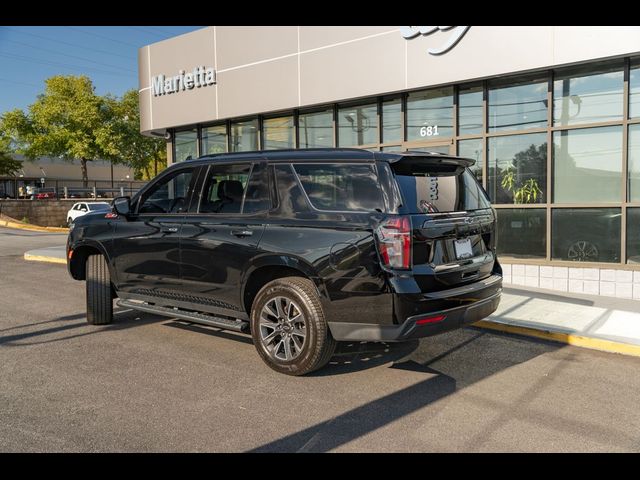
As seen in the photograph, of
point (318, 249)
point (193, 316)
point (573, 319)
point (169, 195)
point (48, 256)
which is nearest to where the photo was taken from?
point (318, 249)

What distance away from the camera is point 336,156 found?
4.80 metres

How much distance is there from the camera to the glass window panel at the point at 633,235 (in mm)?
8641

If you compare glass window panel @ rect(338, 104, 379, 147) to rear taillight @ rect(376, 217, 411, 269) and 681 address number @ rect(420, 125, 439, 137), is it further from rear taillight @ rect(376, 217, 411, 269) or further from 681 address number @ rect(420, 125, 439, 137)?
rear taillight @ rect(376, 217, 411, 269)

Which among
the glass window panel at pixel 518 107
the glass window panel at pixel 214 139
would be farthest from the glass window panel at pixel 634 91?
the glass window panel at pixel 214 139

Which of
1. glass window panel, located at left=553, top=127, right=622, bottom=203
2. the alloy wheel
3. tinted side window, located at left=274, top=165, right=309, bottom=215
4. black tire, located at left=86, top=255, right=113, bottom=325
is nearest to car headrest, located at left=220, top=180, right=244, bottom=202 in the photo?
tinted side window, located at left=274, top=165, right=309, bottom=215

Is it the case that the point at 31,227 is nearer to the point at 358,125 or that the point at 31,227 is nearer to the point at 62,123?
the point at 62,123

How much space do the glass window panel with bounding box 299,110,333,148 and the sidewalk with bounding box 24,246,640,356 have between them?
5490 millimetres

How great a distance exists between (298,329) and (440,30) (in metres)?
7.13

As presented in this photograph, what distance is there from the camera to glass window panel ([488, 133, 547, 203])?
9.57 m

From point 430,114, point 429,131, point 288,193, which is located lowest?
point 288,193

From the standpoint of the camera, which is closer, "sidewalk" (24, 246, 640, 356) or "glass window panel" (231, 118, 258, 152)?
"sidewalk" (24, 246, 640, 356)

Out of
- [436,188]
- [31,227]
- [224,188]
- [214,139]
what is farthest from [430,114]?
[31,227]

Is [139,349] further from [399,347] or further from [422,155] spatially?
[422,155]

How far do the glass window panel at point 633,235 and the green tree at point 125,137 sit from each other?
35511 mm
